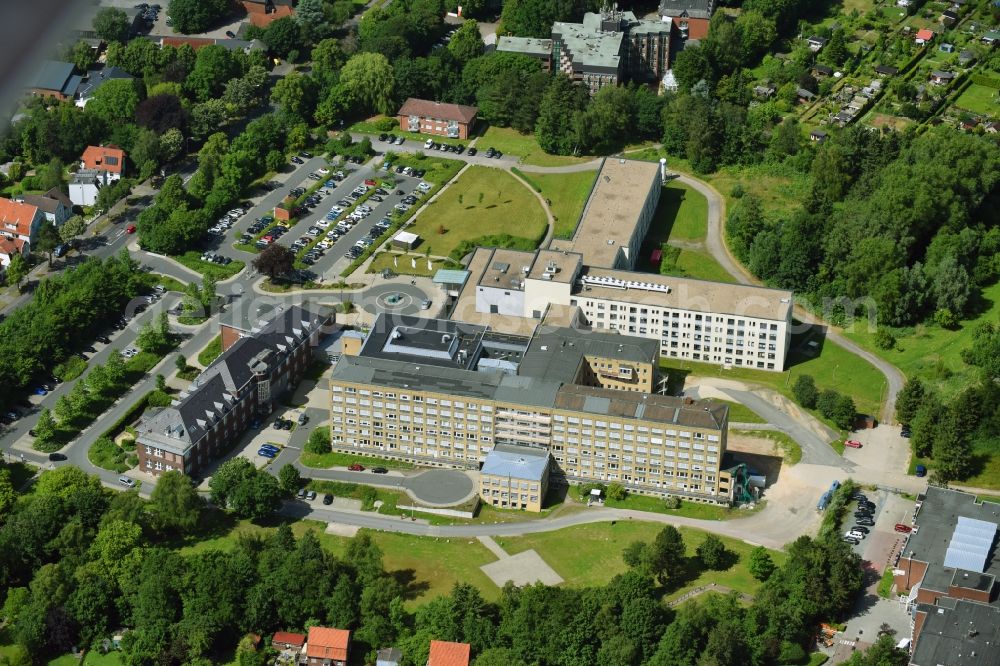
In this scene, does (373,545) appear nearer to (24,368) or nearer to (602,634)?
(602,634)

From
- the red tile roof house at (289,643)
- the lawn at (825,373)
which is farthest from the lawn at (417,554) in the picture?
the lawn at (825,373)

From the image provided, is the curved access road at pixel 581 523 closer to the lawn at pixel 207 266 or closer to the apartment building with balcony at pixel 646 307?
the apartment building with balcony at pixel 646 307

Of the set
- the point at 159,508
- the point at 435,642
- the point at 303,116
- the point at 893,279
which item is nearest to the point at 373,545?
the point at 435,642

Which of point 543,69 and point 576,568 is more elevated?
point 543,69

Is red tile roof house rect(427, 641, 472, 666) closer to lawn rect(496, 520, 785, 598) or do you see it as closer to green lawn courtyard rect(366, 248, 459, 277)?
lawn rect(496, 520, 785, 598)

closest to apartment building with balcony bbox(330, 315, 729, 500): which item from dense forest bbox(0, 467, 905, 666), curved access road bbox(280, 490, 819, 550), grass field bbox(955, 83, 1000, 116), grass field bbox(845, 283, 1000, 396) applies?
curved access road bbox(280, 490, 819, 550)
